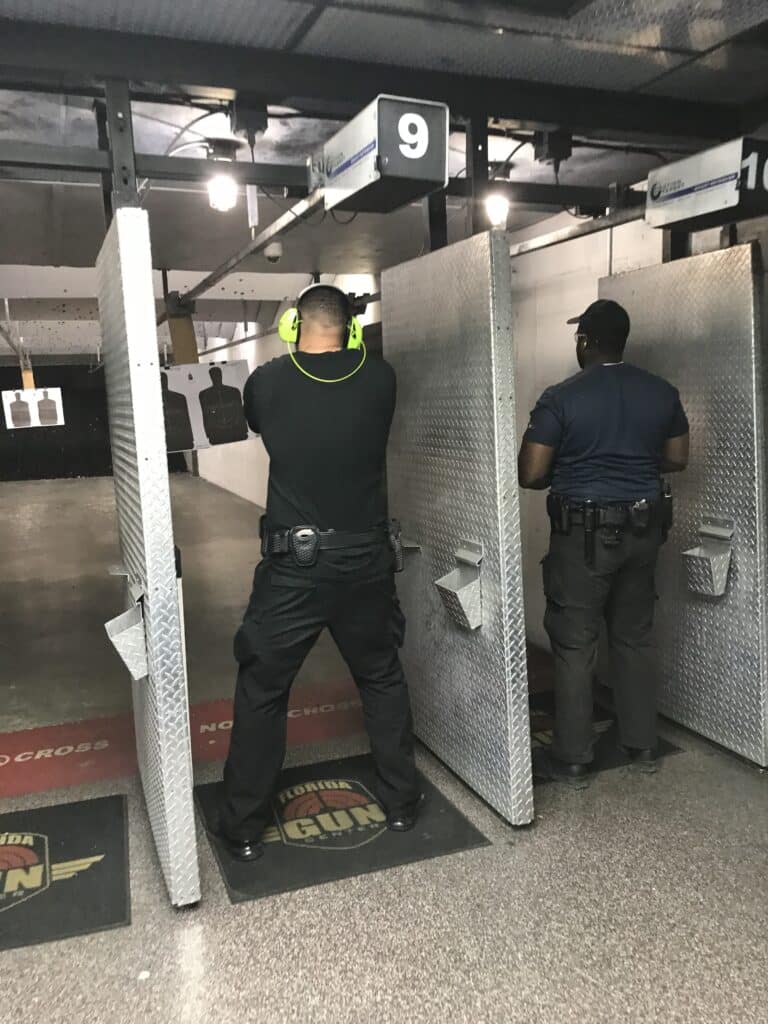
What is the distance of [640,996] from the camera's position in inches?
71.6

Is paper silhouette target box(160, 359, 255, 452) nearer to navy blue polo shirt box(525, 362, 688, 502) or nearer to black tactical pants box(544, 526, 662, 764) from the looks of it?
navy blue polo shirt box(525, 362, 688, 502)

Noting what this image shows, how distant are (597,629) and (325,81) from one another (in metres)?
2.09

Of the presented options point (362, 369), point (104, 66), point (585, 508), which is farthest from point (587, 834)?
point (104, 66)

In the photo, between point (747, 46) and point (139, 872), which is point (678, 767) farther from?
point (747, 46)

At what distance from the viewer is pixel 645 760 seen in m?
2.92

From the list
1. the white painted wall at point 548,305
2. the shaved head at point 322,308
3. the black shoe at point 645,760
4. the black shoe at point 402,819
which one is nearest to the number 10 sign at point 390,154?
the shaved head at point 322,308

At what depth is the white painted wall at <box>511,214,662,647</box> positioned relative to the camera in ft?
11.8

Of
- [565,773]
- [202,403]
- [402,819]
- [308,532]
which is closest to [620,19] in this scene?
[308,532]

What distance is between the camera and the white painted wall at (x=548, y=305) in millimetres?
3582

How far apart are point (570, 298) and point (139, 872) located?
3.03 meters

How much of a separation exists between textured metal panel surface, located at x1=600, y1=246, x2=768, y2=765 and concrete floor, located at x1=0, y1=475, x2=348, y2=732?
1783mm

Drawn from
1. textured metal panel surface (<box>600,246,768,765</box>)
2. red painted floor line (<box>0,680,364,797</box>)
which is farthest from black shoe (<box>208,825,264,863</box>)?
textured metal panel surface (<box>600,246,768,765</box>)

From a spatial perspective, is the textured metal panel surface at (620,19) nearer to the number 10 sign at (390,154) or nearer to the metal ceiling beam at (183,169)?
the number 10 sign at (390,154)

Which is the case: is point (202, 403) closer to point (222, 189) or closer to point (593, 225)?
point (222, 189)
